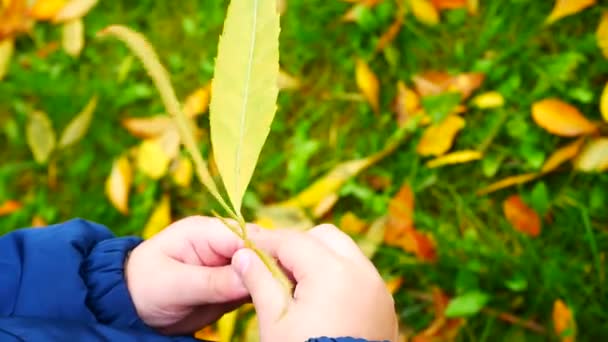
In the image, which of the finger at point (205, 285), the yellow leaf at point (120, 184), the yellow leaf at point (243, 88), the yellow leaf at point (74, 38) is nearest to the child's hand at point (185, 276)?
the finger at point (205, 285)

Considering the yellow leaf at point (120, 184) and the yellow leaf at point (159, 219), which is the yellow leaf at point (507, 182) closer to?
the yellow leaf at point (159, 219)

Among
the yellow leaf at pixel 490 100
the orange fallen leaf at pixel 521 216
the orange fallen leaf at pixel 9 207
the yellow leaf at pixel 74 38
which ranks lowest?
the orange fallen leaf at pixel 521 216

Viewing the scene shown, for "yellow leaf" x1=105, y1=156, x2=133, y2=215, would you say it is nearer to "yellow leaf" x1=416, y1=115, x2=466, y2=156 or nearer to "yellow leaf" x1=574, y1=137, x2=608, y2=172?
"yellow leaf" x1=416, y1=115, x2=466, y2=156

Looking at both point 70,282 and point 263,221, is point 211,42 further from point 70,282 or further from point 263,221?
point 70,282

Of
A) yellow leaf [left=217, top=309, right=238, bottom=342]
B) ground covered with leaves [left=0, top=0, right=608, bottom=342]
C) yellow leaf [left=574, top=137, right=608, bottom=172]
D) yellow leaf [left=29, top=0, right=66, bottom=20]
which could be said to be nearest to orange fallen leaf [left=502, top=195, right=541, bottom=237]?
ground covered with leaves [left=0, top=0, right=608, bottom=342]

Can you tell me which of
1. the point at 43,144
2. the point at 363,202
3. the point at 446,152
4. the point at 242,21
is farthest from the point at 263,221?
the point at 242,21

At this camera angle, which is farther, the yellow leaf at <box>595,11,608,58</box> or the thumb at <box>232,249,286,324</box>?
the yellow leaf at <box>595,11,608,58</box>
